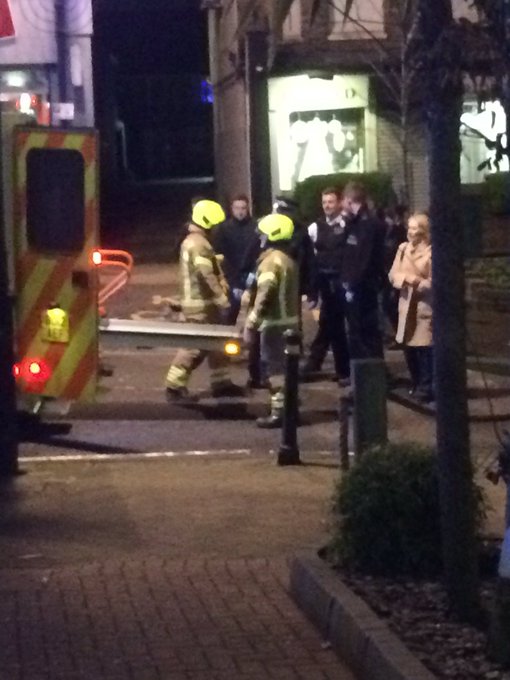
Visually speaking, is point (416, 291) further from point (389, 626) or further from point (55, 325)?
point (389, 626)

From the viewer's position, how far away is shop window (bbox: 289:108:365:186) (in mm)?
27875

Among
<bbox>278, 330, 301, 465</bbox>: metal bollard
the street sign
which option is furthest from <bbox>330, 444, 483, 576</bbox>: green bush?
the street sign

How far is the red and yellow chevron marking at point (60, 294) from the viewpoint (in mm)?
11461

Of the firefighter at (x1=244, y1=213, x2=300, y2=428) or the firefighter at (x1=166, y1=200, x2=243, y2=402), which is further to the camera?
the firefighter at (x1=166, y1=200, x2=243, y2=402)

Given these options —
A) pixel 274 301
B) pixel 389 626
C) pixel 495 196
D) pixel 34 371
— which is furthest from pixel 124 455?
pixel 495 196

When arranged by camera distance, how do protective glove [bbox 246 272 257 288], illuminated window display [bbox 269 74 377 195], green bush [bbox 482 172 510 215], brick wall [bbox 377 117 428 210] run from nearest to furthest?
1. protective glove [bbox 246 272 257 288]
2. green bush [bbox 482 172 510 215]
3. brick wall [bbox 377 117 428 210]
4. illuminated window display [bbox 269 74 377 195]

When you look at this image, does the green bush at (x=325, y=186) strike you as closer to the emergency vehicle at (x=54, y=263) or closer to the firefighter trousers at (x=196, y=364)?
the firefighter trousers at (x=196, y=364)

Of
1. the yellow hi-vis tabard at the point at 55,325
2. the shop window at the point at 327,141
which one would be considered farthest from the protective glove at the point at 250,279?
the shop window at the point at 327,141

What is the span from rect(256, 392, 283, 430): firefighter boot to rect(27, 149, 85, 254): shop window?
2163 millimetres

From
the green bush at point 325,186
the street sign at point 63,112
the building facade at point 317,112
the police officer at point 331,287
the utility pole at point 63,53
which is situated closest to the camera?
the police officer at point 331,287

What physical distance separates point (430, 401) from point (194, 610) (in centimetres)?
653

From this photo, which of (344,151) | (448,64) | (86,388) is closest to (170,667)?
(448,64)

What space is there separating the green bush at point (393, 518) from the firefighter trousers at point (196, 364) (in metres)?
6.27

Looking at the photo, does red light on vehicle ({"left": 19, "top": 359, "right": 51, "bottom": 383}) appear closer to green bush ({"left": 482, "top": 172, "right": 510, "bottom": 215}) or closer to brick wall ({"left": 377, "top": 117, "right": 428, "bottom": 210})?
green bush ({"left": 482, "top": 172, "right": 510, "bottom": 215})
